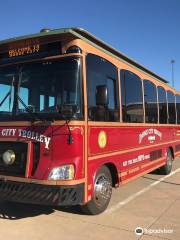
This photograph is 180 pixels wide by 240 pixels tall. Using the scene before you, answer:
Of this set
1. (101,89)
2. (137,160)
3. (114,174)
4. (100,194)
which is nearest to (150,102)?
(137,160)

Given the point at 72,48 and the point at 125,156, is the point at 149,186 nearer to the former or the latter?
the point at 125,156

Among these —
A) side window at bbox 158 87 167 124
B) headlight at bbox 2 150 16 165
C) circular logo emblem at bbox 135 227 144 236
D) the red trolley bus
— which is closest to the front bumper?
the red trolley bus

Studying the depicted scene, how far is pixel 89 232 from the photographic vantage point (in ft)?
18.8

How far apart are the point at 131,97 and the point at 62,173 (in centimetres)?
331

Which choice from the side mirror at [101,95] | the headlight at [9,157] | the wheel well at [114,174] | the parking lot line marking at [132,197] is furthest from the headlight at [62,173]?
the wheel well at [114,174]

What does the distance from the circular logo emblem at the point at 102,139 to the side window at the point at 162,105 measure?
4.60m

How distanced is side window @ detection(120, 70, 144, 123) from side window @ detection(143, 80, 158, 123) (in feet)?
1.49

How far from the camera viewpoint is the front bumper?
5621 millimetres

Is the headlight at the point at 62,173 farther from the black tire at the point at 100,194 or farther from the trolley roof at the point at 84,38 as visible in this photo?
the trolley roof at the point at 84,38

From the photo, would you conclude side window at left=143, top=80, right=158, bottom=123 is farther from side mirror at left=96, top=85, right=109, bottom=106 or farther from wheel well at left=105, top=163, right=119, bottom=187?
side mirror at left=96, top=85, right=109, bottom=106

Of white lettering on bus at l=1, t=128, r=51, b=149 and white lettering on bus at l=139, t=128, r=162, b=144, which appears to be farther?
white lettering on bus at l=139, t=128, r=162, b=144

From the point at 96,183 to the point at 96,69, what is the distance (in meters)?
2.04

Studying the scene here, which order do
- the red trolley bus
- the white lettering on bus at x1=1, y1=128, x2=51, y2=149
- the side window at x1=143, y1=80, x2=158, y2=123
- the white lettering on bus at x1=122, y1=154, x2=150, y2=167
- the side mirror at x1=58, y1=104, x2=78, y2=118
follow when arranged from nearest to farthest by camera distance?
the side mirror at x1=58, y1=104, x2=78, y2=118, the red trolley bus, the white lettering on bus at x1=1, y1=128, x2=51, y2=149, the white lettering on bus at x1=122, y1=154, x2=150, y2=167, the side window at x1=143, y1=80, x2=158, y2=123

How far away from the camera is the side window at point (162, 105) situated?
11.1 meters
